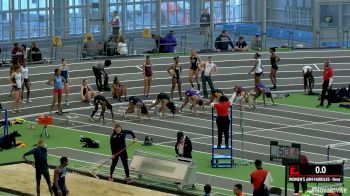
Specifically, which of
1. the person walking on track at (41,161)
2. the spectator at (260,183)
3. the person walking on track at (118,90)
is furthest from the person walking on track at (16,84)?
the spectator at (260,183)

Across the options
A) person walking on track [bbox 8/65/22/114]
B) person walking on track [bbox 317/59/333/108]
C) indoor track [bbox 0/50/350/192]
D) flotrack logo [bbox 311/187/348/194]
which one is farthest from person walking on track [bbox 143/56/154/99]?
flotrack logo [bbox 311/187/348/194]

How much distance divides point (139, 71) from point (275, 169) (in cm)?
1536

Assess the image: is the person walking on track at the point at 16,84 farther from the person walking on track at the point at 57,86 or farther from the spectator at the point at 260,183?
the spectator at the point at 260,183

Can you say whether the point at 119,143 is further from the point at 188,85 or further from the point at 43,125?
the point at 188,85

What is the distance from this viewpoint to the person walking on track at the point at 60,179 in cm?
2909

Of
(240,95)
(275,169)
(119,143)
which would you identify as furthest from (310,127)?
(119,143)

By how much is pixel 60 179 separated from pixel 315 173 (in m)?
6.25

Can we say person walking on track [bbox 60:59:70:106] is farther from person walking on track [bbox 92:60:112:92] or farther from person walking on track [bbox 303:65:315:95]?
person walking on track [bbox 303:65:315:95]

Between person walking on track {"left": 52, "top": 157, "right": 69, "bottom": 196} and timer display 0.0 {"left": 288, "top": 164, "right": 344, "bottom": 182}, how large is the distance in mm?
5370

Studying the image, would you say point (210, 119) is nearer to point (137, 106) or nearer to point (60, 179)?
point (137, 106)

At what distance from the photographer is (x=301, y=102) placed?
4550cm

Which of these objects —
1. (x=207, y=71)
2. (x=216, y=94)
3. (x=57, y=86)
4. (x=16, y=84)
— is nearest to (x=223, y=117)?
(x=216, y=94)

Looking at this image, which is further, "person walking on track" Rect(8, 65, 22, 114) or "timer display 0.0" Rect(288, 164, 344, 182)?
"person walking on track" Rect(8, 65, 22, 114)

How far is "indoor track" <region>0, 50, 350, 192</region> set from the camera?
123 feet
